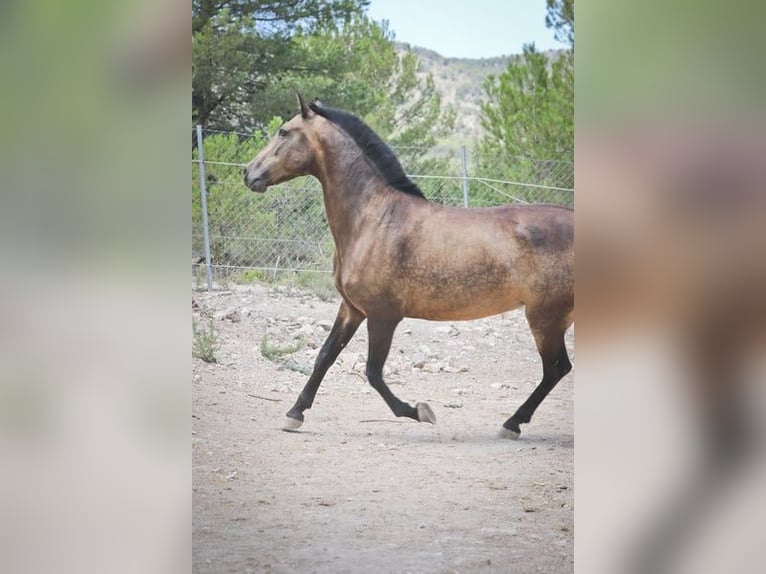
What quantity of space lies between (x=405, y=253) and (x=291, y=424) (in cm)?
74

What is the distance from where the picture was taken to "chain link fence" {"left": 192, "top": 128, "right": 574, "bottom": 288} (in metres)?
3.09

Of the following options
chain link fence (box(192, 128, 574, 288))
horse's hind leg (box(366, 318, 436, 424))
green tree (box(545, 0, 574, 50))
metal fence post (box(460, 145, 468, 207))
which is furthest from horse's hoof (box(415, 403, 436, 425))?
green tree (box(545, 0, 574, 50))

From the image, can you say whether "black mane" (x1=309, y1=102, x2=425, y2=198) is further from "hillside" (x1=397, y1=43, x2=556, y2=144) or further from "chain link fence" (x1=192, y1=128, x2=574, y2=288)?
"hillside" (x1=397, y1=43, x2=556, y2=144)

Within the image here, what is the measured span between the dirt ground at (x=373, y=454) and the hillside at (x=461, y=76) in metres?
0.74

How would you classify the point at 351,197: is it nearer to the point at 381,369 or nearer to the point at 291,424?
the point at 381,369

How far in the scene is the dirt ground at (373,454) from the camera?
290 centimetres

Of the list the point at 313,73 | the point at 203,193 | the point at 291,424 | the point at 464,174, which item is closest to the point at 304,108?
the point at 313,73

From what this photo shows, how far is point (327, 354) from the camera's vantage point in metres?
3.17

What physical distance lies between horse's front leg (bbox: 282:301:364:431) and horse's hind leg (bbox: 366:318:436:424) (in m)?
0.07
